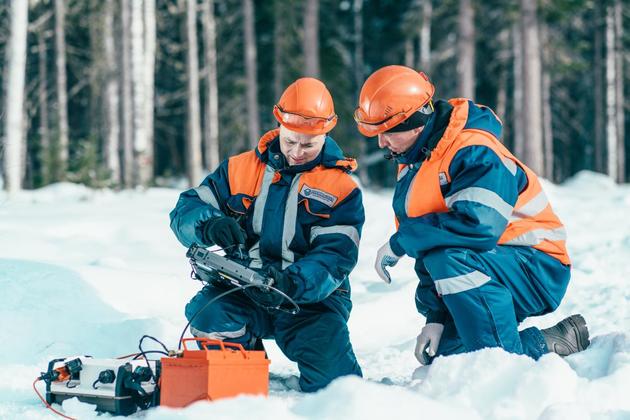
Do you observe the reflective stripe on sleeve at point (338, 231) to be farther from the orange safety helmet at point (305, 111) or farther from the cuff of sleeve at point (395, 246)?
the orange safety helmet at point (305, 111)

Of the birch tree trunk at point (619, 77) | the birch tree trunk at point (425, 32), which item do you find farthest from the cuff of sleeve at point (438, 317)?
the birch tree trunk at point (619, 77)

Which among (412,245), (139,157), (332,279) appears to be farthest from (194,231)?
(139,157)

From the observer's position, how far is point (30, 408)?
10.8 feet

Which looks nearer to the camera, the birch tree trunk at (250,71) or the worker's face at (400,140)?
the worker's face at (400,140)

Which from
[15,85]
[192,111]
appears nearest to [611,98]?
[192,111]

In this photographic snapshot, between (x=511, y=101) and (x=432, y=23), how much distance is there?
5.22 m

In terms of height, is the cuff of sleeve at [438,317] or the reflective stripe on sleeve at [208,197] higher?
the reflective stripe on sleeve at [208,197]

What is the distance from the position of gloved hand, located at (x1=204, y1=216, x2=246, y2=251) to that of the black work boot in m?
1.60

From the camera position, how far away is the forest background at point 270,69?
16.6 metres

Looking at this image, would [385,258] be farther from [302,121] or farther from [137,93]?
[137,93]

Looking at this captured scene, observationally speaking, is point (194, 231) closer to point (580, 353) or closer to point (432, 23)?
point (580, 353)

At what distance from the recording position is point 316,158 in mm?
4117

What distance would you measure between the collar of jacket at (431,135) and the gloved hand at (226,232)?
2.95 feet

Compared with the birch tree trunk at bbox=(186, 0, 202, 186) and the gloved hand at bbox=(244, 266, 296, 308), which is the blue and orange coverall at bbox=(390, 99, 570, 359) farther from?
the birch tree trunk at bbox=(186, 0, 202, 186)
